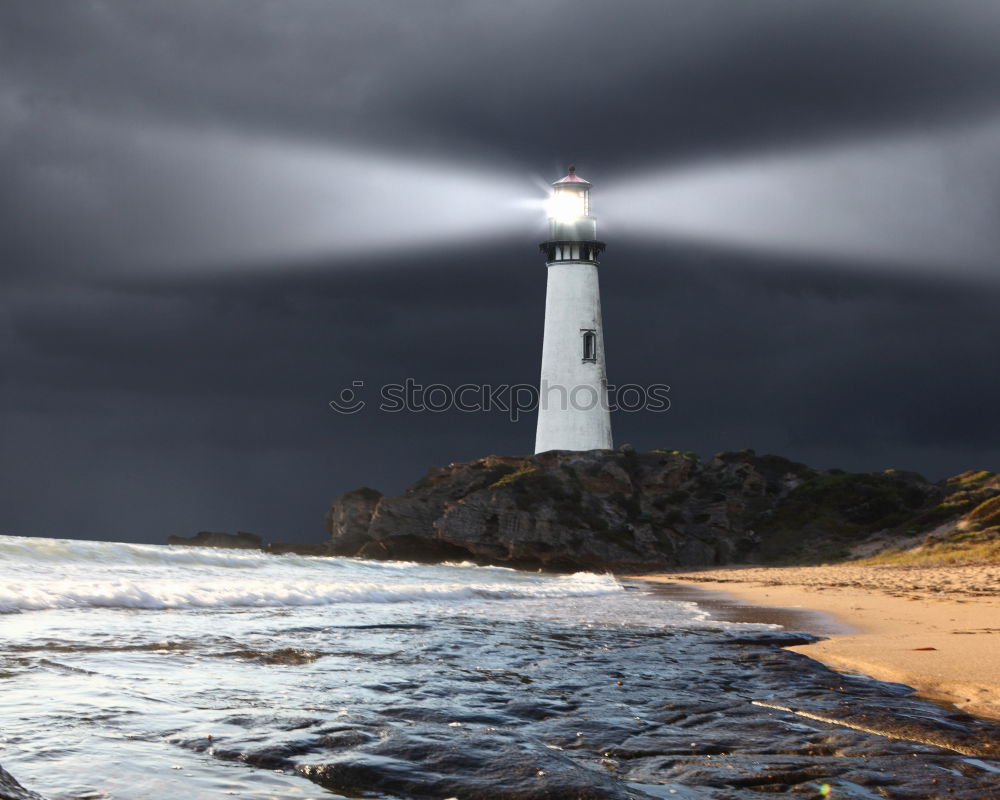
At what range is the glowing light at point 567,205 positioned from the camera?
147 ft

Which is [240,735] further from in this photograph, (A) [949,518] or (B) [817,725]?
(A) [949,518]

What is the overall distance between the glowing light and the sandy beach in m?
23.4

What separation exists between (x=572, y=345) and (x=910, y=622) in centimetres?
3231

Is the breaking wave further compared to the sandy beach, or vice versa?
the breaking wave

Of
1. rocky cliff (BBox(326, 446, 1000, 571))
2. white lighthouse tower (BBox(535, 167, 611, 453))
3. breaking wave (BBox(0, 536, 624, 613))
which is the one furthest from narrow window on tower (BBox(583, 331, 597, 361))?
breaking wave (BBox(0, 536, 624, 613))

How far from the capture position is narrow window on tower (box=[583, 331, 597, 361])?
43.6 metres

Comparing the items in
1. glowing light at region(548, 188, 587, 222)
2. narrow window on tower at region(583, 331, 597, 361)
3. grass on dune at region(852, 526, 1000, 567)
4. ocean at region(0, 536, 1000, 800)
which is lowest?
ocean at region(0, 536, 1000, 800)

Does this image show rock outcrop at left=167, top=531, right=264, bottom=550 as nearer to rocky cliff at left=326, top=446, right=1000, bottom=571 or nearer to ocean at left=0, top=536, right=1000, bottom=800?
rocky cliff at left=326, top=446, right=1000, bottom=571

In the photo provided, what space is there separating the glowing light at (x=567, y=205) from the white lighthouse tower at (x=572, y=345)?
0.15 feet

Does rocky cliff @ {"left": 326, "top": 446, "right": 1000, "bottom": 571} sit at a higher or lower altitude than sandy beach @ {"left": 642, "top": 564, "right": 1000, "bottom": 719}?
higher

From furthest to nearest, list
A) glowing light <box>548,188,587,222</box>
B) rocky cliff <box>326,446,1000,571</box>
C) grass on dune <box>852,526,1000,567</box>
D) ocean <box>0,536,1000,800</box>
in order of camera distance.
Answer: glowing light <box>548,188,587,222</box> → rocky cliff <box>326,446,1000,571</box> → grass on dune <box>852,526,1000,567</box> → ocean <box>0,536,1000,800</box>

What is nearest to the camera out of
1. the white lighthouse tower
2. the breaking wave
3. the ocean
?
the ocean

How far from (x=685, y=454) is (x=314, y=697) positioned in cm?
4169

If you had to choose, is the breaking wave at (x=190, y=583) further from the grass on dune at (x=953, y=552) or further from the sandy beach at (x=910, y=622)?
the grass on dune at (x=953, y=552)
